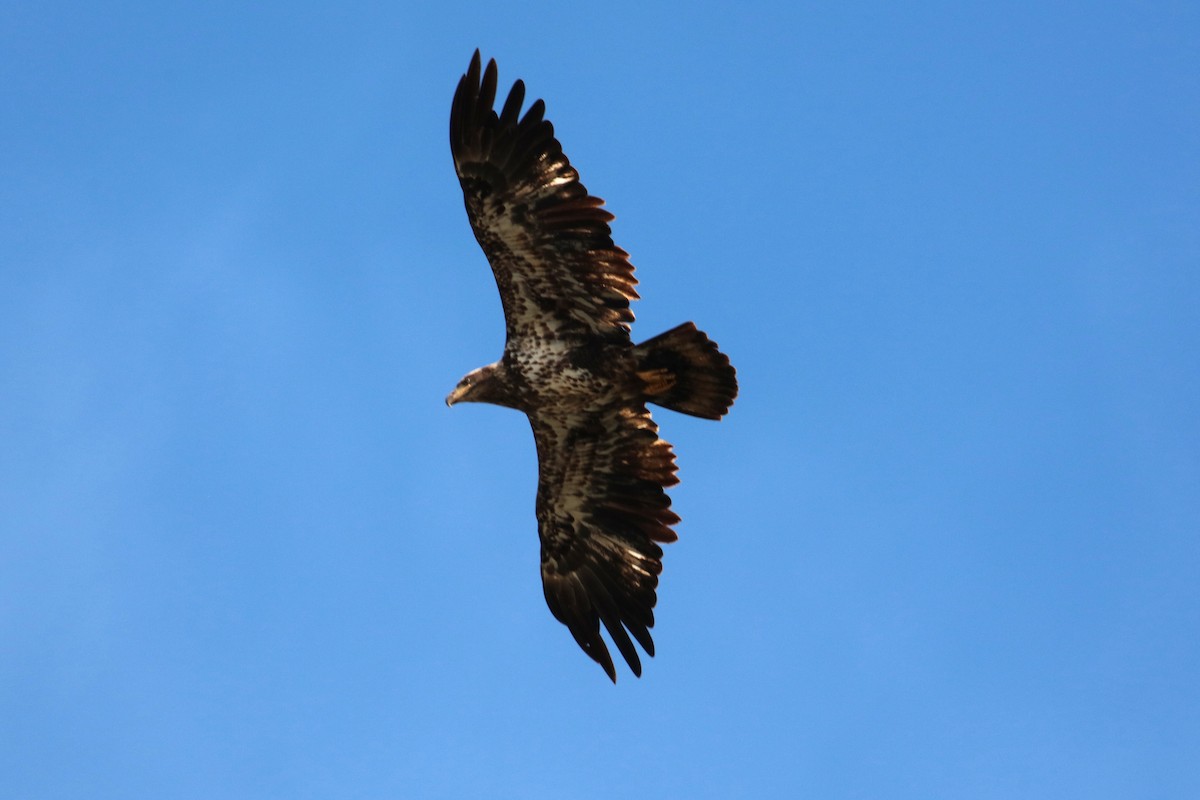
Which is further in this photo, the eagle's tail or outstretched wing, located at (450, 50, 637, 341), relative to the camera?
the eagle's tail

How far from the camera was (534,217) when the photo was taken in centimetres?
1156

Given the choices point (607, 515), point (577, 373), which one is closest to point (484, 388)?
point (577, 373)

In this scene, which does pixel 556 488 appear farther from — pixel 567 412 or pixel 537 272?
pixel 537 272

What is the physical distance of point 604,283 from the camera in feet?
38.6

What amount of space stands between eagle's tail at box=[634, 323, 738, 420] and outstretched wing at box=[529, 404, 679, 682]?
615 millimetres

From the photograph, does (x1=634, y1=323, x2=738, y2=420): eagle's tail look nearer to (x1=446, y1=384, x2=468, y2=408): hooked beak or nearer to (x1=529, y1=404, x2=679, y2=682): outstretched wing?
(x1=529, y1=404, x2=679, y2=682): outstretched wing

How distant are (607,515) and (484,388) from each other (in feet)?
5.10

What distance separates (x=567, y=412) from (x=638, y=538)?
1232 millimetres

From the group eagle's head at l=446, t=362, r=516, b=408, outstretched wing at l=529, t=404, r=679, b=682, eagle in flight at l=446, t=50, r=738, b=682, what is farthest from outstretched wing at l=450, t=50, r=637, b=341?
outstretched wing at l=529, t=404, r=679, b=682

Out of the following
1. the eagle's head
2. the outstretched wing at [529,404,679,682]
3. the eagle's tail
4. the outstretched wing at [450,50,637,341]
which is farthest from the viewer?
the outstretched wing at [529,404,679,682]

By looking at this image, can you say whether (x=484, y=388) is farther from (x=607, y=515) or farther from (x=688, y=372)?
(x=688, y=372)

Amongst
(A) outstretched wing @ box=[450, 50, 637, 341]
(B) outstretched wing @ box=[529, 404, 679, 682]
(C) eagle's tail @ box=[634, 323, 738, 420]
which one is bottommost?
(B) outstretched wing @ box=[529, 404, 679, 682]

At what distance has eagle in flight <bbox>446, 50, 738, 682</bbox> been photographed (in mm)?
11453

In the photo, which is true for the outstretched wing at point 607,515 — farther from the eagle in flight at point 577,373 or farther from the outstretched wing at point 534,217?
the outstretched wing at point 534,217
